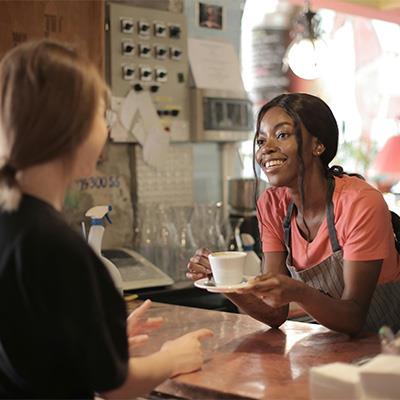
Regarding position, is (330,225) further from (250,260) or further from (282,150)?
(250,260)

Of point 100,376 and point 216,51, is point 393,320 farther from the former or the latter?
point 216,51

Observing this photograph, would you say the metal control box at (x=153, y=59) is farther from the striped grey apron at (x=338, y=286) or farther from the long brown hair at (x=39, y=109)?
the long brown hair at (x=39, y=109)

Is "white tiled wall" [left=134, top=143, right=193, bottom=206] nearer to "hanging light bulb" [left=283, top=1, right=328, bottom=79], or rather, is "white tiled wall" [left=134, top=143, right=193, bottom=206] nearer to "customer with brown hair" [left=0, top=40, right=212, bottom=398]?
"hanging light bulb" [left=283, top=1, right=328, bottom=79]

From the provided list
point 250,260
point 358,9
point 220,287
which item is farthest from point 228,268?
point 358,9

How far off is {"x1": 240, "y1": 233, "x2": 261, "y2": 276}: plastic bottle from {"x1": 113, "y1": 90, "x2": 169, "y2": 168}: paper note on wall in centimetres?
75

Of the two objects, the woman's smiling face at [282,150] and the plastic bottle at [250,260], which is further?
the plastic bottle at [250,260]

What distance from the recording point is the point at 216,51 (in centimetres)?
461

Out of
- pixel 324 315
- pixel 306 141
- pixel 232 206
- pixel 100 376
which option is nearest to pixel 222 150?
pixel 232 206

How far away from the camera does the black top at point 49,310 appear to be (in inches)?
48.3

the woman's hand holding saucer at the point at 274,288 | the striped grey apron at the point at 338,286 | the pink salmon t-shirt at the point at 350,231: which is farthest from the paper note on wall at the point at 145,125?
the woman's hand holding saucer at the point at 274,288

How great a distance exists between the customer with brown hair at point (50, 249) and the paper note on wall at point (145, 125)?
9.12 ft

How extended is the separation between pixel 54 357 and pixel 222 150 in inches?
137

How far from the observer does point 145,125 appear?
4.20 meters

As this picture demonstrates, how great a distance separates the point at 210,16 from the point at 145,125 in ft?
2.98
